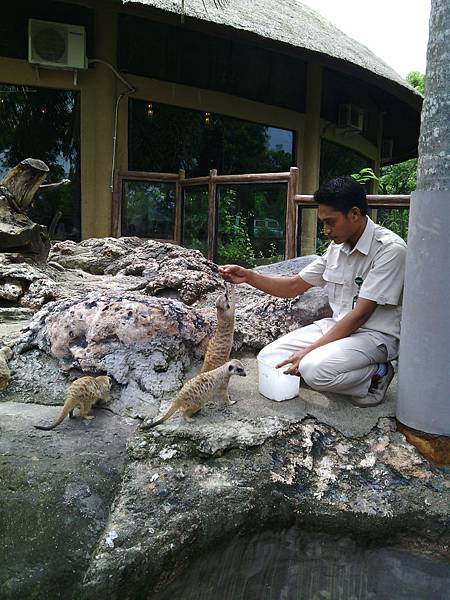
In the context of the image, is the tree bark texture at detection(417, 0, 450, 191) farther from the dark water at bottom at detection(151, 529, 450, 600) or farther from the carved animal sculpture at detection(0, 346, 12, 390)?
the carved animal sculpture at detection(0, 346, 12, 390)

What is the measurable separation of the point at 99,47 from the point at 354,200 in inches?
Result: 310

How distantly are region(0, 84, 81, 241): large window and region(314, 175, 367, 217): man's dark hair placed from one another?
23.3 ft

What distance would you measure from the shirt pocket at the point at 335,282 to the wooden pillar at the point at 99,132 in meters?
6.82

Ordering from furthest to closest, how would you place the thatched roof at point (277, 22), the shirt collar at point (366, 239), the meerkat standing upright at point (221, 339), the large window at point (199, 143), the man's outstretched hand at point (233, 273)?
the large window at point (199, 143) → the thatched roof at point (277, 22) → the man's outstretched hand at point (233, 273) → the meerkat standing upright at point (221, 339) → the shirt collar at point (366, 239)

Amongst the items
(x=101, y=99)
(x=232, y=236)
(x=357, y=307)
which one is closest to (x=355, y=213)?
(x=357, y=307)

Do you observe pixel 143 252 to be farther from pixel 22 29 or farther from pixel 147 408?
pixel 22 29

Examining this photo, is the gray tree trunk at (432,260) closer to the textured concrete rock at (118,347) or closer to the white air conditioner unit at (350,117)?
the textured concrete rock at (118,347)

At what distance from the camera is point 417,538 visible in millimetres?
2145

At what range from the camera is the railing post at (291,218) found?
649 centimetres

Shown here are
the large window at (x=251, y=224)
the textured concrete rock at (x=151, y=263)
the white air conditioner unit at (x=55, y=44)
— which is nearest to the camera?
the textured concrete rock at (x=151, y=263)

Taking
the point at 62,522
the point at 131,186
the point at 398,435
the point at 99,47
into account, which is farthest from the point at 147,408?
the point at 99,47

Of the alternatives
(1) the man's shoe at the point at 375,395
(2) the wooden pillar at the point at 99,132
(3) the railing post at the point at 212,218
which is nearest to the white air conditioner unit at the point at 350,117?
(2) the wooden pillar at the point at 99,132

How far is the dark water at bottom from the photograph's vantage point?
79.9 inches

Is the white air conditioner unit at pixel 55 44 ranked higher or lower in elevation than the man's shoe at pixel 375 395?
higher
